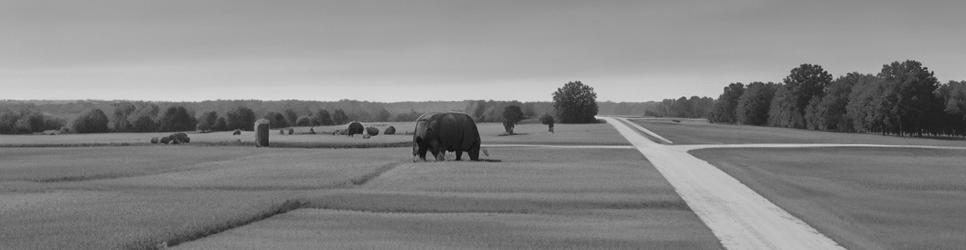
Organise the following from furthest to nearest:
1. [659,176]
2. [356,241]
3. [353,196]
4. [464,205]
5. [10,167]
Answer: [10,167]
[659,176]
[353,196]
[464,205]
[356,241]

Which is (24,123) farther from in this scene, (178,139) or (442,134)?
(442,134)

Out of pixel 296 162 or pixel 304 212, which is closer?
pixel 304 212

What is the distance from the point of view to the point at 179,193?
77.3ft

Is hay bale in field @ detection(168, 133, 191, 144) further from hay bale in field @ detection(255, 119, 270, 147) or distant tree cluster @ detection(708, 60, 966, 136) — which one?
distant tree cluster @ detection(708, 60, 966, 136)

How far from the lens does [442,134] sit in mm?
36938

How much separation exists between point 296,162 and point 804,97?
115357 millimetres

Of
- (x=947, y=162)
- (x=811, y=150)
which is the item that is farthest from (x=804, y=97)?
(x=947, y=162)

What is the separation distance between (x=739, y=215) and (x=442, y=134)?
790 inches

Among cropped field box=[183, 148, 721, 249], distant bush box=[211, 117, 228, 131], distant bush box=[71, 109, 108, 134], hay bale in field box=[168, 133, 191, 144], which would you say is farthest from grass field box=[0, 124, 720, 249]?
distant bush box=[211, 117, 228, 131]

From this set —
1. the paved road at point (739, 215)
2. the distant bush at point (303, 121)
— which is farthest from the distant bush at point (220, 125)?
the paved road at point (739, 215)

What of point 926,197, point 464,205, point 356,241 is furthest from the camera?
point 926,197

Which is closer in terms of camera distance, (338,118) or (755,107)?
(755,107)

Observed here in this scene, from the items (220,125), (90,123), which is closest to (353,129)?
(220,125)

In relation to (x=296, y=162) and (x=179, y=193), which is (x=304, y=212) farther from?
(x=296, y=162)
